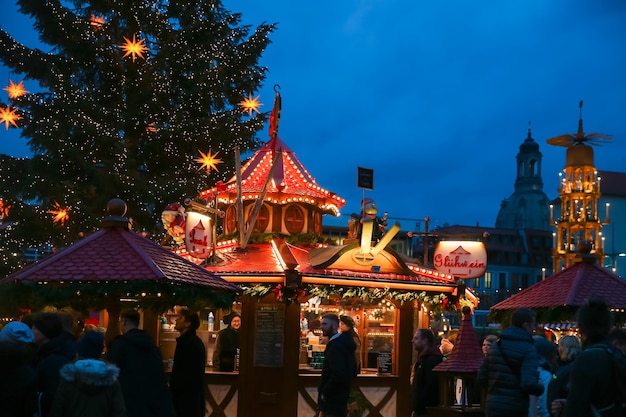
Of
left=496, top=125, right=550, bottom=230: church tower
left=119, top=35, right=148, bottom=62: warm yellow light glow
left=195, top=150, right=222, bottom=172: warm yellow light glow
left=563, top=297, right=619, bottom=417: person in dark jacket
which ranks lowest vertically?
left=563, top=297, right=619, bottom=417: person in dark jacket

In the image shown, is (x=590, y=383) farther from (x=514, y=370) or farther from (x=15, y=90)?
(x=15, y=90)

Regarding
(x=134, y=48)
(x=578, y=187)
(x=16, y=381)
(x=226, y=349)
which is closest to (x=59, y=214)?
(x=134, y=48)

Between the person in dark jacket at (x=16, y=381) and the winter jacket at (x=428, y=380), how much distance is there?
16.0ft

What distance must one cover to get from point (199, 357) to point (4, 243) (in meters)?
14.9

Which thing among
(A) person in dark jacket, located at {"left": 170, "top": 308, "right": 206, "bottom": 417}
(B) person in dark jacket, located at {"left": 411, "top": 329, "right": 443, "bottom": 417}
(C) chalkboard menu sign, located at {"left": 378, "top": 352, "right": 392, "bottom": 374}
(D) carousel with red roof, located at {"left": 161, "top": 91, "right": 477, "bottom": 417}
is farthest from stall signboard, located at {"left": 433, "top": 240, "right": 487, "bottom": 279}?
(A) person in dark jacket, located at {"left": 170, "top": 308, "right": 206, "bottom": 417}

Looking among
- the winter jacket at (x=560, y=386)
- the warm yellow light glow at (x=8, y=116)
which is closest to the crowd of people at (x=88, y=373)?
the winter jacket at (x=560, y=386)

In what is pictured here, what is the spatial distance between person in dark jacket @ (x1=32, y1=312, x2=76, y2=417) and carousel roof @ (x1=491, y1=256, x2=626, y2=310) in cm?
673

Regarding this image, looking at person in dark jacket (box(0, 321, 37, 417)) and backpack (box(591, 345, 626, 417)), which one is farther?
person in dark jacket (box(0, 321, 37, 417))

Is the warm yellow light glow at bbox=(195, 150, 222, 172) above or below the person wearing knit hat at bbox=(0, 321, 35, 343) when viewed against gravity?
above

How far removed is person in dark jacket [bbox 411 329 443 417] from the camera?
34.3 feet

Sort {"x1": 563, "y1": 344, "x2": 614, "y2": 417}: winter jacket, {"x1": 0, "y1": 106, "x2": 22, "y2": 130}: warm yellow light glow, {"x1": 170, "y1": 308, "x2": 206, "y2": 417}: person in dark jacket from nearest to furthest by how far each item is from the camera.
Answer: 1. {"x1": 563, "y1": 344, "x2": 614, "y2": 417}: winter jacket
2. {"x1": 170, "y1": 308, "x2": 206, "y2": 417}: person in dark jacket
3. {"x1": 0, "y1": 106, "x2": 22, "y2": 130}: warm yellow light glow

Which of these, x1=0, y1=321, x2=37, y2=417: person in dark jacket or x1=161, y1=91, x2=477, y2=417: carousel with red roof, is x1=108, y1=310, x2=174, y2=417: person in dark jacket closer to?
x1=0, y1=321, x2=37, y2=417: person in dark jacket

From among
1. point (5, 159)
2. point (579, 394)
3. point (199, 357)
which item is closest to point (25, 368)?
point (199, 357)

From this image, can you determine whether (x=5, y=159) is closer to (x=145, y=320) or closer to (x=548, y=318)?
(x=145, y=320)
